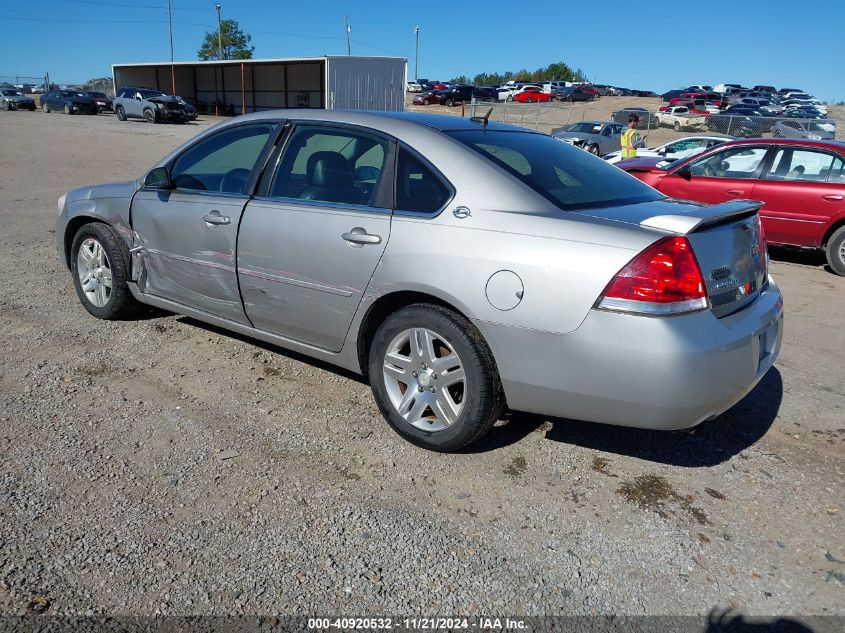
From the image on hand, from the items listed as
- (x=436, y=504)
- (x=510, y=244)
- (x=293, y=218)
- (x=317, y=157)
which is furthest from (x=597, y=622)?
(x=317, y=157)

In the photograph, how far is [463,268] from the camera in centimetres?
315

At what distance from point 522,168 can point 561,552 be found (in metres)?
1.85

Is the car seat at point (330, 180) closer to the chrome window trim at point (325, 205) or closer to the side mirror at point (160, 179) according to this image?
the chrome window trim at point (325, 205)

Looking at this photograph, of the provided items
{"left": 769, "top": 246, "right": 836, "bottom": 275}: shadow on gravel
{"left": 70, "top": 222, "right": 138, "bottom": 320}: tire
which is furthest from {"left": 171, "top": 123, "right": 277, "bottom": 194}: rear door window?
{"left": 769, "top": 246, "right": 836, "bottom": 275}: shadow on gravel

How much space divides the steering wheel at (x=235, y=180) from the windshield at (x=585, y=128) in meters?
21.1

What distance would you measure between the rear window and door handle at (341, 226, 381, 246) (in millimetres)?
683

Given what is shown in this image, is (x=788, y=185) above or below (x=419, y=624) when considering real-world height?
above

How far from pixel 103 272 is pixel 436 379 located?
3.00m

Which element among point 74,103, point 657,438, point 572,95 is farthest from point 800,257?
point 572,95

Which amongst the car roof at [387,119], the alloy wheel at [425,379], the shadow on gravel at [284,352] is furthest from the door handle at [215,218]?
the alloy wheel at [425,379]

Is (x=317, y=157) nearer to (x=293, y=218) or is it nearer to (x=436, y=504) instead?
(x=293, y=218)

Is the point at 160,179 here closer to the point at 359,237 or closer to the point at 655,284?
the point at 359,237

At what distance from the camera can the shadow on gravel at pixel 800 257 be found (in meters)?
8.81

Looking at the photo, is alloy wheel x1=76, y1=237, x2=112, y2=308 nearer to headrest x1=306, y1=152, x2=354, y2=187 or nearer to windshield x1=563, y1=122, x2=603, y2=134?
headrest x1=306, y1=152, x2=354, y2=187
